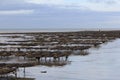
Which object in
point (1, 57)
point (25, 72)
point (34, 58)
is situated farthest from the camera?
point (1, 57)

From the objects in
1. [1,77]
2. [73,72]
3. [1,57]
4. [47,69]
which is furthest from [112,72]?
[1,57]

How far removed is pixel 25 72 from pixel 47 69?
350 cm

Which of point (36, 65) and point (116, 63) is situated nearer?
point (36, 65)

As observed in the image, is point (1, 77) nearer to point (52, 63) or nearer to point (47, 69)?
point (47, 69)

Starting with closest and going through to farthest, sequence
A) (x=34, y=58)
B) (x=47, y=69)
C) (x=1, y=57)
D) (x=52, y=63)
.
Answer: (x=47, y=69) < (x=52, y=63) < (x=34, y=58) < (x=1, y=57)

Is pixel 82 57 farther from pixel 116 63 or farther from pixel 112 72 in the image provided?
pixel 112 72

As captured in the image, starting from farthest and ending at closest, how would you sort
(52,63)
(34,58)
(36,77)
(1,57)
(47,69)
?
(1,57)
(34,58)
(52,63)
(47,69)
(36,77)

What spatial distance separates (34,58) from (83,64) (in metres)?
7.31

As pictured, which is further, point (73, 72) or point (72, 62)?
point (72, 62)

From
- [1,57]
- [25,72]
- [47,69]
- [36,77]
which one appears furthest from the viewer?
[1,57]

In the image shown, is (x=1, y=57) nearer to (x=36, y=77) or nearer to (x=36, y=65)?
(x=36, y=65)

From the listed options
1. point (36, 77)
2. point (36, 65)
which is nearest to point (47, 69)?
point (36, 65)

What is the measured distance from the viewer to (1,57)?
5194 cm

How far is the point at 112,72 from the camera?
Result: 125 feet
